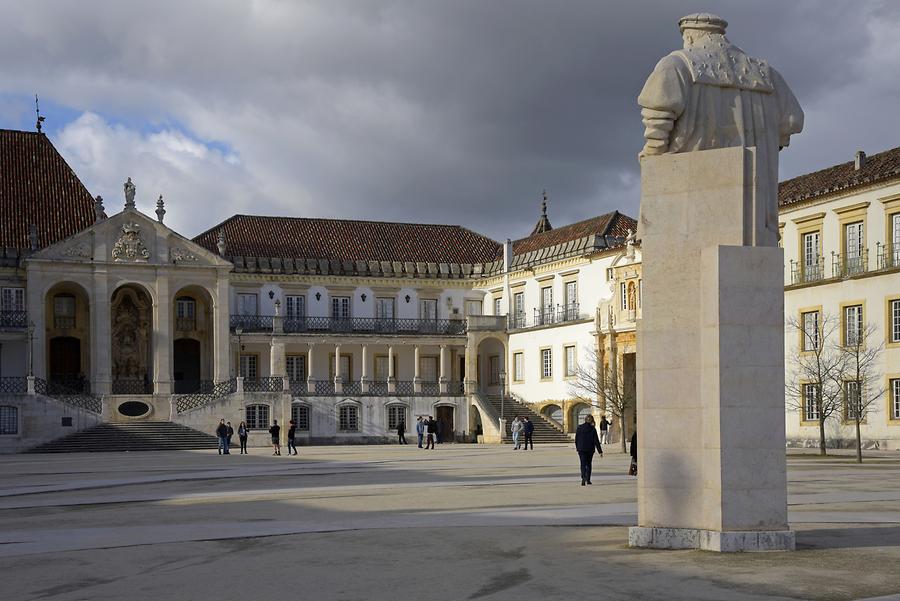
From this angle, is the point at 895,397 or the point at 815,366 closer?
the point at 895,397

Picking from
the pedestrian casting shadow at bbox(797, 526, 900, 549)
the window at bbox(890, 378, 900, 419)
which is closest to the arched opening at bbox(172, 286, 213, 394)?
the window at bbox(890, 378, 900, 419)

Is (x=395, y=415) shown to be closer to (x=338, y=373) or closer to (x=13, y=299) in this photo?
(x=338, y=373)

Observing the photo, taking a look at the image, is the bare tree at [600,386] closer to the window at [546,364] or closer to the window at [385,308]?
the window at [546,364]

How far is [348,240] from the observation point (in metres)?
65.6

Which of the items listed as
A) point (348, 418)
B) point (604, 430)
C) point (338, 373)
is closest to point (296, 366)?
point (338, 373)

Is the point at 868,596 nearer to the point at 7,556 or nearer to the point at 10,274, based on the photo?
the point at 7,556

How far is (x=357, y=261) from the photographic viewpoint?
6388cm

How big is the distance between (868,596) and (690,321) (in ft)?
11.4

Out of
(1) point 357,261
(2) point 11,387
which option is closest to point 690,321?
(2) point 11,387

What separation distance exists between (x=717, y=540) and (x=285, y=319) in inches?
2023

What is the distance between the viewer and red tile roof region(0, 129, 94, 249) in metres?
57.7

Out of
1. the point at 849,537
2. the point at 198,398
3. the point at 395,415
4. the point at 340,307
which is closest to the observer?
the point at 849,537

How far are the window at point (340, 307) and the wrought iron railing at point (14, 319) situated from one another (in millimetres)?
15100

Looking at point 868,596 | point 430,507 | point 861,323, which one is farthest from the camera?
point 861,323
